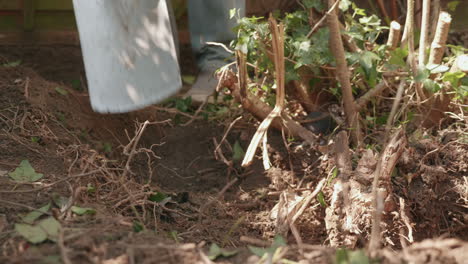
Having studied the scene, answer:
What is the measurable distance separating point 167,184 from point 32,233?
3.26 feet

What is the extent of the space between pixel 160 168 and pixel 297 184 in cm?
60

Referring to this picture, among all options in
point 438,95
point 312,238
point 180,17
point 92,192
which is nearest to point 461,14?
point 438,95

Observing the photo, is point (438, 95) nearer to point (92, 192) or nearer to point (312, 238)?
point (312, 238)

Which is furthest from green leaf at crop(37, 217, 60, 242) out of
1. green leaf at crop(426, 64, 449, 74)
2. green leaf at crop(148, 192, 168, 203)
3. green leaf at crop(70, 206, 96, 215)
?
green leaf at crop(426, 64, 449, 74)

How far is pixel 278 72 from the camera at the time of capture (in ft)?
7.95

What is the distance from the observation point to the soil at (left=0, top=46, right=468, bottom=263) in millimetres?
1557

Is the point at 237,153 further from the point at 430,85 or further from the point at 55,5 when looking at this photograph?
the point at 55,5

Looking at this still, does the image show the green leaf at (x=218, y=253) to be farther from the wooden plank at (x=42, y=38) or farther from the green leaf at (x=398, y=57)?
the wooden plank at (x=42, y=38)

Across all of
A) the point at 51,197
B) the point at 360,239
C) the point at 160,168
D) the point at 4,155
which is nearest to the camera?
the point at 51,197

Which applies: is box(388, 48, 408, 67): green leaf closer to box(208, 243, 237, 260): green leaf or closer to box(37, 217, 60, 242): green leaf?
box(208, 243, 237, 260): green leaf

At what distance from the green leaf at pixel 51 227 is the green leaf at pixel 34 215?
0.07 meters

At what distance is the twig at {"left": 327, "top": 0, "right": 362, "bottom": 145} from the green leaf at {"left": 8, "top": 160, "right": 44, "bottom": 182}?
1.19 m

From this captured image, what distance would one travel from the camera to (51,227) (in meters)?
1.64

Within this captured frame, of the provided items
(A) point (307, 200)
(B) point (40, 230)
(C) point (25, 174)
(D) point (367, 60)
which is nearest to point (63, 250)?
(B) point (40, 230)
